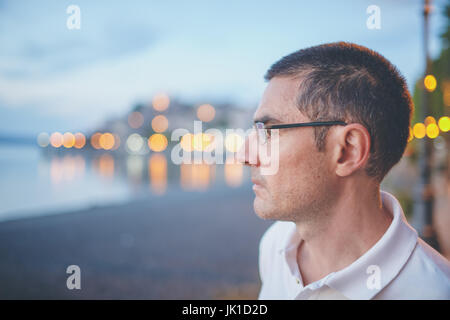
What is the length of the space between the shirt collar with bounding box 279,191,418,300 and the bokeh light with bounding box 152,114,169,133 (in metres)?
86.9

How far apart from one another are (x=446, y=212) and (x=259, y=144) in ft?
31.5

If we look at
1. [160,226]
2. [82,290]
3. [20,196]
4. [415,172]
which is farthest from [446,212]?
[20,196]

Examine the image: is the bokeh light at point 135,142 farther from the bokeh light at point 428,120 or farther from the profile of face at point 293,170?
the profile of face at point 293,170

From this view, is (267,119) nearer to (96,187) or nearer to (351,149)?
(351,149)

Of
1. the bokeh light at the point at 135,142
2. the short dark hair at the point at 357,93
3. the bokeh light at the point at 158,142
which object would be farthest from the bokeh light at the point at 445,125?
the bokeh light at the point at 135,142

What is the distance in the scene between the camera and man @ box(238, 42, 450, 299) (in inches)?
58.9

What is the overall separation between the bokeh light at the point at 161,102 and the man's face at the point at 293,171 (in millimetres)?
88638

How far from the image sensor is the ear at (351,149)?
59.1 inches

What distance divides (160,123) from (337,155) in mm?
91941

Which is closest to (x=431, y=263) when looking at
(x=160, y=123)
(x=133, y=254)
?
(x=133, y=254)

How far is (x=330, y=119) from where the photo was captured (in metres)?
1.55

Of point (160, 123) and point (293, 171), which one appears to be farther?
point (160, 123)

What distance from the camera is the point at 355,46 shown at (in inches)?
61.6
